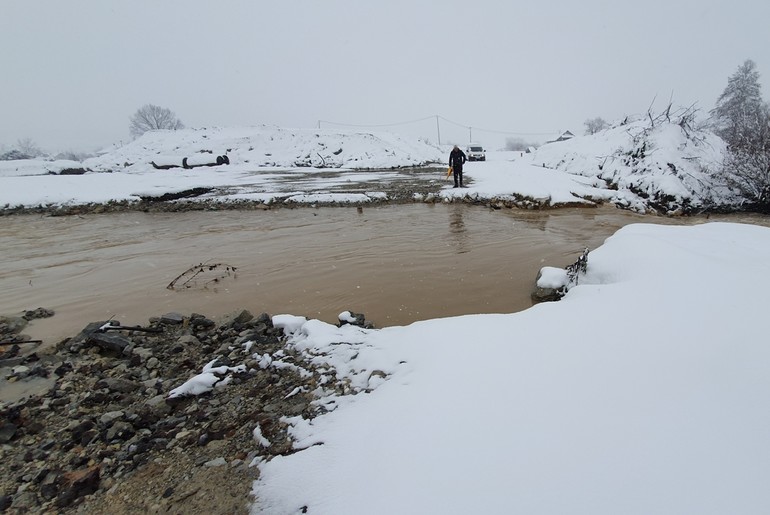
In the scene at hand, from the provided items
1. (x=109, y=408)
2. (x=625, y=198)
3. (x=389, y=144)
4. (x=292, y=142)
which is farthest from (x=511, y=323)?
(x=292, y=142)

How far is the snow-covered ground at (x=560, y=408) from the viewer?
4.93 ft

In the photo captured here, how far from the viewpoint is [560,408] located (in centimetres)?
198

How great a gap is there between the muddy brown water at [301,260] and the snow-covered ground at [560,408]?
4.65 feet

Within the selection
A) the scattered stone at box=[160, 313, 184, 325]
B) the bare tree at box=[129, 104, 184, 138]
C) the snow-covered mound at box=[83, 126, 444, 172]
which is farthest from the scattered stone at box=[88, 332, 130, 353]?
the bare tree at box=[129, 104, 184, 138]

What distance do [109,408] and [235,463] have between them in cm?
131

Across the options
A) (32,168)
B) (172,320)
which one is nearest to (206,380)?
(172,320)

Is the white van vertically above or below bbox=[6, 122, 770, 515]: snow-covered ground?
above

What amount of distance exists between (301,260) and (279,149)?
35645 mm

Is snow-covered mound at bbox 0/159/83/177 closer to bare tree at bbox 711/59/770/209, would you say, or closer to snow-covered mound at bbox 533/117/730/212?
Answer: snow-covered mound at bbox 533/117/730/212

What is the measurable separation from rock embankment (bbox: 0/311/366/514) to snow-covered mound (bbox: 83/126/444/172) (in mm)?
27485

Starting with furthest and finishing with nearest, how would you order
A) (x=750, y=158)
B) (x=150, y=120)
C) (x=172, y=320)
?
(x=150, y=120) < (x=750, y=158) < (x=172, y=320)

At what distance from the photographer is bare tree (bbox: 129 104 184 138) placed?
219ft

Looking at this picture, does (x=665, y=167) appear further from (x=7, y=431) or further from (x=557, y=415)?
(x=7, y=431)

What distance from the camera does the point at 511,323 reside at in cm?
321
